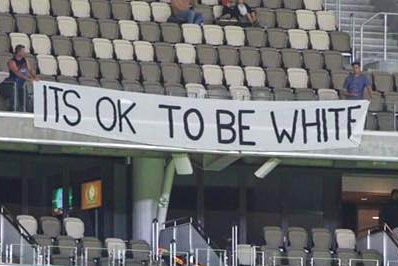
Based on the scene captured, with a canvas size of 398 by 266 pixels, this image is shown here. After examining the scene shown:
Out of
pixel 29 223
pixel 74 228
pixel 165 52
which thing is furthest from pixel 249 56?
pixel 29 223

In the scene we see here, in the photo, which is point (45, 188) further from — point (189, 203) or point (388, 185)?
point (388, 185)

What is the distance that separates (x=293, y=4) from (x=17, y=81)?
7.89 m

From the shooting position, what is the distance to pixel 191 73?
31.6 meters

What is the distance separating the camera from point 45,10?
108 ft

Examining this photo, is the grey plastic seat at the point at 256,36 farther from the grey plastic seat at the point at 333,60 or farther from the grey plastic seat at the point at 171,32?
the grey plastic seat at the point at 171,32

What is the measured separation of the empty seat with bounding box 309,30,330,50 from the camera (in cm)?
3400

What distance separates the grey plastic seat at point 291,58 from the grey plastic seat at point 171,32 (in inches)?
63.3

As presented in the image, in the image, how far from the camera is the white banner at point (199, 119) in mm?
28781

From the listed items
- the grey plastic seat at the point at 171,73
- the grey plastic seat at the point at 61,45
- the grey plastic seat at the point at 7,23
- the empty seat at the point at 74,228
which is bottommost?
the empty seat at the point at 74,228

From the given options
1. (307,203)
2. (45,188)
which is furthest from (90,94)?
(307,203)

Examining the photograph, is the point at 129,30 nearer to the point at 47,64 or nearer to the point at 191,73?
the point at 191,73

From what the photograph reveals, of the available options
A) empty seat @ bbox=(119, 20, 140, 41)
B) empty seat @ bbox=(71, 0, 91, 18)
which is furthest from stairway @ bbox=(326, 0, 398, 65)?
empty seat @ bbox=(71, 0, 91, 18)

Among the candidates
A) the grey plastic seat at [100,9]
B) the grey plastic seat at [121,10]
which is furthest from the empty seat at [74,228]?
the grey plastic seat at [121,10]

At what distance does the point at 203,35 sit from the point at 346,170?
3.06 meters
